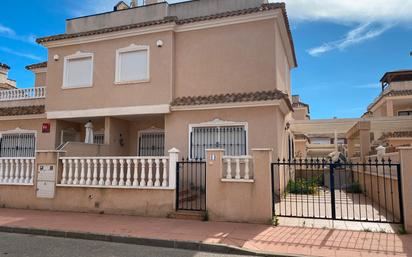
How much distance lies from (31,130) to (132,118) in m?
5.52

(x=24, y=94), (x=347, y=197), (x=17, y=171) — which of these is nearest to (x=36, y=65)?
(x=24, y=94)

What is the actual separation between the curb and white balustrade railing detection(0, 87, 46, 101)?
397 inches

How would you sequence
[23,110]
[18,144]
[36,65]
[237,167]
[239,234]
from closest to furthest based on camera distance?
[239,234] < [237,167] < [23,110] < [18,144] < [36,65]

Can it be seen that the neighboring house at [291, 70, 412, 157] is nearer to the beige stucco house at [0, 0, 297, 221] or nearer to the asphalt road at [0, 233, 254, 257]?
the beige stucco house at [0, 0, 297, 221]

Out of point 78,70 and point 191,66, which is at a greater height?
point 78,70

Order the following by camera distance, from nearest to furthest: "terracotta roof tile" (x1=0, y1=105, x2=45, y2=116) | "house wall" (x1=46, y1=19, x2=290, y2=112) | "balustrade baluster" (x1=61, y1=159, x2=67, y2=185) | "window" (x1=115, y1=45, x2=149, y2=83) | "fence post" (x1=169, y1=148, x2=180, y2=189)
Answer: "fence post" (x1=169, y1=148, x2=180, y2=189) < "balustrade baluster" (x1=61, y1=159, x2=67, y2=185) < "house wall" (x1=46, y1=19, x2=290, y2=112) < "window" (x1=115, y1=45, x2=149, y2=83) < "terracotta roof tile" (x1=0, y1=105, x2=45, y2=116)

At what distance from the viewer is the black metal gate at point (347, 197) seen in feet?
29.9

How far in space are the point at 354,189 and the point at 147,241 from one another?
1253 centimetres

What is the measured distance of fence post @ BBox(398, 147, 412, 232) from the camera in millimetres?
8047

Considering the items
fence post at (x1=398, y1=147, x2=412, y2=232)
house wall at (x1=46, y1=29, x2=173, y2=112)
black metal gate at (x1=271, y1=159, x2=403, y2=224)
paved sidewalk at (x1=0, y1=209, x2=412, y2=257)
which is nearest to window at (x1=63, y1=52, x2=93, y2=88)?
house wall at (x1=46, y1=29, x2=173, y2=112)

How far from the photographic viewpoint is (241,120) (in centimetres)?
1299

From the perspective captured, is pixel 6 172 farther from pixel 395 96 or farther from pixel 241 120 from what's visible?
pixel 395 96

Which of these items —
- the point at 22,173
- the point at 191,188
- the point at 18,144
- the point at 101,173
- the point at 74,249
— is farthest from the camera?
the point at 18,144

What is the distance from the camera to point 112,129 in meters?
15.1
